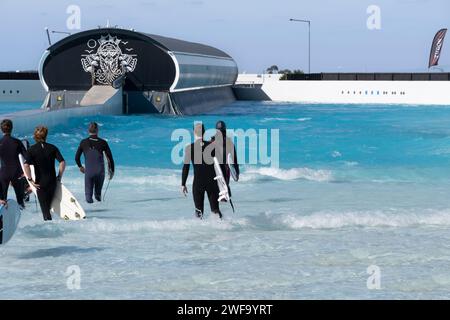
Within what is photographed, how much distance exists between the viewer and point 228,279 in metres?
9.50

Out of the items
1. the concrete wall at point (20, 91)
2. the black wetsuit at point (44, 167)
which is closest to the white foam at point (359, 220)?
the black wetsuit at point (44, 167)

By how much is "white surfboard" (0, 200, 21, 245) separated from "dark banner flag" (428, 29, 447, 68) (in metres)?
71.8

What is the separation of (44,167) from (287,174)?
12.6 m

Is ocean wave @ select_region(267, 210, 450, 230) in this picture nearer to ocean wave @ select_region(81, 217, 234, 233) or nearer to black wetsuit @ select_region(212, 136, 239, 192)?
ocean wave @ select_region(81, 217, 234, 233)

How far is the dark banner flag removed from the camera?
7750 cm

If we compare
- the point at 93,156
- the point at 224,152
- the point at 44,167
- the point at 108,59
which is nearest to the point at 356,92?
the point at 108,59

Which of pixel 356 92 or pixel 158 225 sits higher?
pixel 158 225

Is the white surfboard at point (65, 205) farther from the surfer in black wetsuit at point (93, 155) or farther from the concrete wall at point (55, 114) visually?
the concrete wall at point (55, 114)

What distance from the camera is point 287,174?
2312 cm

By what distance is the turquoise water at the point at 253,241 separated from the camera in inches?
363

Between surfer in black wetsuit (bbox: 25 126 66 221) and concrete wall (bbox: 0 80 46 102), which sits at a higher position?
surfer in black wetsuit (bbox: 25 126 66 221)

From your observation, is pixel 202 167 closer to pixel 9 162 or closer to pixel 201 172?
pixel 201 172

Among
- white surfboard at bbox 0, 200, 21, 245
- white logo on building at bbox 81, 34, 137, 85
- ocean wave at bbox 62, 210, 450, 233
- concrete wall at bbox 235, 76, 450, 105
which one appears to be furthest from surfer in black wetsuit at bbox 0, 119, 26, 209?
concrete wall at bbox 235, 76, 450, 105
